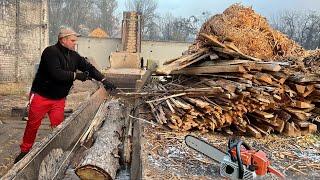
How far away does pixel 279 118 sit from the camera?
5566 millimetres

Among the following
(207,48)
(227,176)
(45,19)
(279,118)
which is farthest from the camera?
(45,19)

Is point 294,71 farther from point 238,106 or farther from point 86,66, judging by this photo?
point 86,66

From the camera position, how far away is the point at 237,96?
511 cm

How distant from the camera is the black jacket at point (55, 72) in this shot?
5836 millimetres

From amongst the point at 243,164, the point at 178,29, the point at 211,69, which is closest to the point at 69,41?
the point at 211,69

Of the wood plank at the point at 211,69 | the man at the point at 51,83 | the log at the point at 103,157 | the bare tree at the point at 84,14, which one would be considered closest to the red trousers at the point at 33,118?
the man at the point at 51,83

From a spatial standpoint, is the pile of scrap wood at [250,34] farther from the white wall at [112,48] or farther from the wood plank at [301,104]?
the white wall at [112,48]

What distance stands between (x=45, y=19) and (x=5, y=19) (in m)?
3.90

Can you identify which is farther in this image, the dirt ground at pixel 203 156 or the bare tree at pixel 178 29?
the bare tree at pixel 178 29

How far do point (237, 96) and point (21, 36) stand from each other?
1778 centimetres

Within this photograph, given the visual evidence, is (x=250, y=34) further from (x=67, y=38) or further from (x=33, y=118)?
(x=33, y=118)

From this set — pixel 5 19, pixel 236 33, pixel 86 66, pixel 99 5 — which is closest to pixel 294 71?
pixel 236 33

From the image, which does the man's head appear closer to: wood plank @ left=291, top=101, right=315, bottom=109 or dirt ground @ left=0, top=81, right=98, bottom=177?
→ dirt ground @ left=0, top=81, right=98, bottom=177

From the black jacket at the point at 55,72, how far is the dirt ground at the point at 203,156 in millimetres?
1531
